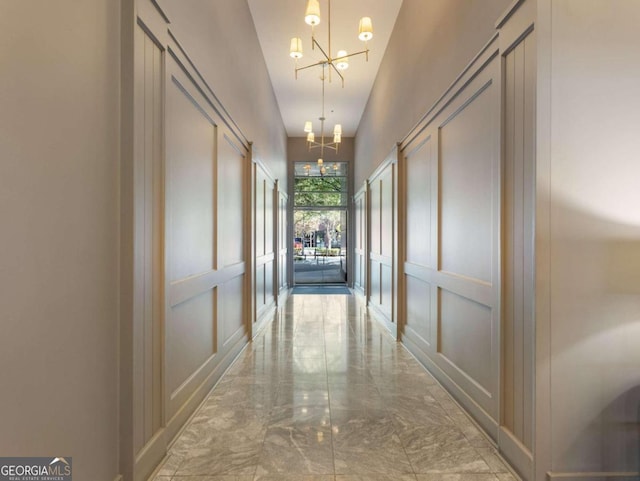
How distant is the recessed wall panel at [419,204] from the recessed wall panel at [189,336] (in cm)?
217

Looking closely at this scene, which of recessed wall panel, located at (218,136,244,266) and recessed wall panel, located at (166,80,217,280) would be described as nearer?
recessed wall panel, located at (166,80,217,280)

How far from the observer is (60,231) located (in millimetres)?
1344

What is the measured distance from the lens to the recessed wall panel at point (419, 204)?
379 cm

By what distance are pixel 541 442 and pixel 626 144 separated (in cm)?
154

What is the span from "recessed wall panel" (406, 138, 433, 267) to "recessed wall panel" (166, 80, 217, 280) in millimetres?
2134

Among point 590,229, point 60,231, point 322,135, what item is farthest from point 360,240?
point 60,231

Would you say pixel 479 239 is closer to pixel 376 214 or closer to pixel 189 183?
pixel 189 183

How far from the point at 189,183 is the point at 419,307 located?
2775 millimetres

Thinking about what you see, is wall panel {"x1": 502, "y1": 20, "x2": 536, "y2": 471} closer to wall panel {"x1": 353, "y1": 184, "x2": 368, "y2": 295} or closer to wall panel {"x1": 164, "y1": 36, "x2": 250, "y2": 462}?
wall panel {"x1": 164, "y1": 36, "x2": 250, "y2": 462}

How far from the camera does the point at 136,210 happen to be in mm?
1809

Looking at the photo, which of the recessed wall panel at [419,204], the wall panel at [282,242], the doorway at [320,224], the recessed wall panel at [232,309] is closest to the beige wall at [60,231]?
the recessed wall panel at [232,309]

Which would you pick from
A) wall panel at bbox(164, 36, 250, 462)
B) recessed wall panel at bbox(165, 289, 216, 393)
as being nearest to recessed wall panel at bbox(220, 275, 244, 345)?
wall panel at bbox(164, 36, 250, 462)

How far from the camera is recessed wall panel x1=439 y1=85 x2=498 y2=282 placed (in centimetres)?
245
